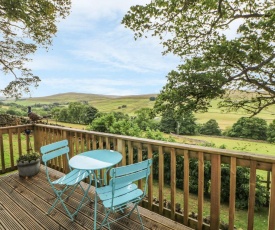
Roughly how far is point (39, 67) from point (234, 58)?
9.51 m

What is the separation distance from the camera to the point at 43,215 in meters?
2.64

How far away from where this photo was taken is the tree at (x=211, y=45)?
637cm

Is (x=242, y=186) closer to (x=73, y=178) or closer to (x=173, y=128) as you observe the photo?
(x=73, y=178)

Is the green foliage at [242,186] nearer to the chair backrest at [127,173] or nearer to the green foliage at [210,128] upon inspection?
the chair backrest at [127,173]

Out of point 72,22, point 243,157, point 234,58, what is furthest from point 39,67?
point 243,157

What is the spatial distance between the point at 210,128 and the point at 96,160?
56.4ft

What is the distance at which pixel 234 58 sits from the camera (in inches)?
263

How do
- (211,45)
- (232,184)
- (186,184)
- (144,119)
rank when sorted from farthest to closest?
(144,119) < (211,45) < (186,184) < (232,184)

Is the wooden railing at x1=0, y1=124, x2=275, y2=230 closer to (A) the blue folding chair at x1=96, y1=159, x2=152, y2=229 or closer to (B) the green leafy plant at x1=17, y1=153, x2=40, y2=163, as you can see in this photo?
(A) the blue folding chair at x1=96, y1=159, x2=152, y2=229

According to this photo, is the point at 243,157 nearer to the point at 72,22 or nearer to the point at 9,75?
the point at 72,22

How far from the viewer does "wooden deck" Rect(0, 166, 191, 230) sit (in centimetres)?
241

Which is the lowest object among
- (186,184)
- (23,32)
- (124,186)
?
(186,184)

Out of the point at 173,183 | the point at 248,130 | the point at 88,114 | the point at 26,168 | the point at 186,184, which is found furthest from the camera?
the point at 248,130

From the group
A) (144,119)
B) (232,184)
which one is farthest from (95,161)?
(144,119)
